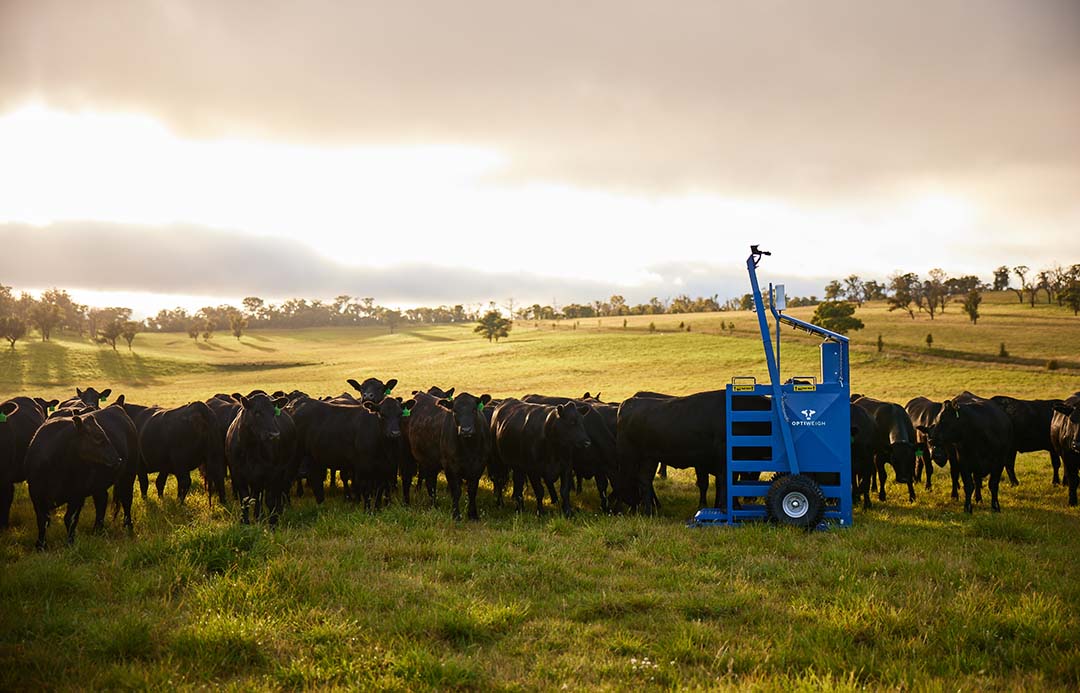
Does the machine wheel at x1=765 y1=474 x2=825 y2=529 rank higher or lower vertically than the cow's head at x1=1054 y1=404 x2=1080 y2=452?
lower

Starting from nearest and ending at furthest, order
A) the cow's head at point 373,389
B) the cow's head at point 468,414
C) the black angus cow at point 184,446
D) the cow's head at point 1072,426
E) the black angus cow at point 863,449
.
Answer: the cow's head at point 468,414
the cow's head at point 1072,426
the black angus cow at point 184,446
the black angus cow at point 863,449
the cow's head at point 373,389

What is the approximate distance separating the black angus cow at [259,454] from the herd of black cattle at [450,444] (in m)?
0.02

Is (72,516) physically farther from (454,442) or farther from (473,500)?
(473,500)

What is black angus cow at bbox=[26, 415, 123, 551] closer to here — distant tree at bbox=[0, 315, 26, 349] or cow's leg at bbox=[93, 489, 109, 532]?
cow's leg at bbox=[93, 489, 109, 532]

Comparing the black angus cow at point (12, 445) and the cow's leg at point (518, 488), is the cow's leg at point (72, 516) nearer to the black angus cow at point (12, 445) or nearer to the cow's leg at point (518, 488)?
the black angus cow at point (12, 445)

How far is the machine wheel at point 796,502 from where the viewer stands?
33.9 feet

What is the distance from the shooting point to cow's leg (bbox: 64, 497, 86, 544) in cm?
967

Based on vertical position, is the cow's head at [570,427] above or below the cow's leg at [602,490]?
above

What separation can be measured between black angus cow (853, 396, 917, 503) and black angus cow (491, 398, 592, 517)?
21.3 ft

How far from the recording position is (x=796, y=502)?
1057 centimetres

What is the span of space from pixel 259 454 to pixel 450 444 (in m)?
3.12

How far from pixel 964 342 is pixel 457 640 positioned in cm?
6549

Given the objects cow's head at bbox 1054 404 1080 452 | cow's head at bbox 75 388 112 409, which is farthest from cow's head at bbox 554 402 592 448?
cow's head at bbox 75 388 112 409

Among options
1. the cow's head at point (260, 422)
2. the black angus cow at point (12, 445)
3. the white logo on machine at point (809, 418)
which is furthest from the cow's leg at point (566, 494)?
the black angus cow at point (12, 445)
